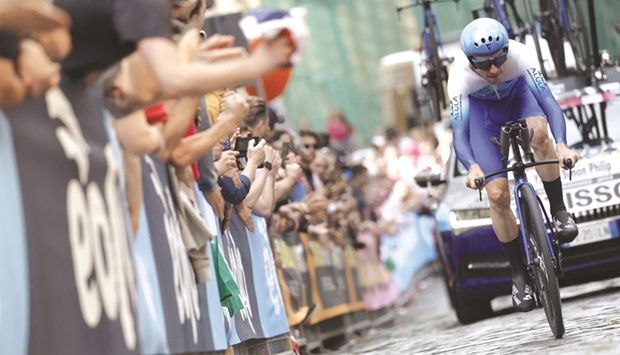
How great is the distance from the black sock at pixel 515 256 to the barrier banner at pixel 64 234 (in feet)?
15.6

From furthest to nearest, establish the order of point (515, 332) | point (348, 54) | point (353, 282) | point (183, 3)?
point (348, 54) → point (353, 282) → point (515, 332) → point (183, 3)

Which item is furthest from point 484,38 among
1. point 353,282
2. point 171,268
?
point 353,282

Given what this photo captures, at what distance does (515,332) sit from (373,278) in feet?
31.3

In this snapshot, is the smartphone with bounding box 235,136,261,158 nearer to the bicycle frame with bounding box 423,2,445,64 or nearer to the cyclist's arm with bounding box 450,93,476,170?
the cyclist's arm with bounding box 450,93,476,170

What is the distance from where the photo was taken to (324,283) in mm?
16547

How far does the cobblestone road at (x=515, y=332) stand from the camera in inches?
363

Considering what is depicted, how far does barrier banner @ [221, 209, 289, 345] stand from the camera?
998 cm

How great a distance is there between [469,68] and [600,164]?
9.97 feet

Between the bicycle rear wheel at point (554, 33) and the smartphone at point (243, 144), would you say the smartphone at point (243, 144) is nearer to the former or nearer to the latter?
the smartphone at point (243, 144)

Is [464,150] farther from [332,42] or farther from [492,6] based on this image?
[332,42]

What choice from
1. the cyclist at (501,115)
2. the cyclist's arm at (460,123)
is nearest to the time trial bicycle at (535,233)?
the cyclist at (501,115)

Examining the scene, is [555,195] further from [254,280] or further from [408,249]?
[408,249]

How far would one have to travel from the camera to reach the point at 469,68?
1095 centimetres

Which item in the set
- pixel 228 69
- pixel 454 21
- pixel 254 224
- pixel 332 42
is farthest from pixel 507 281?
pixel 332 42
